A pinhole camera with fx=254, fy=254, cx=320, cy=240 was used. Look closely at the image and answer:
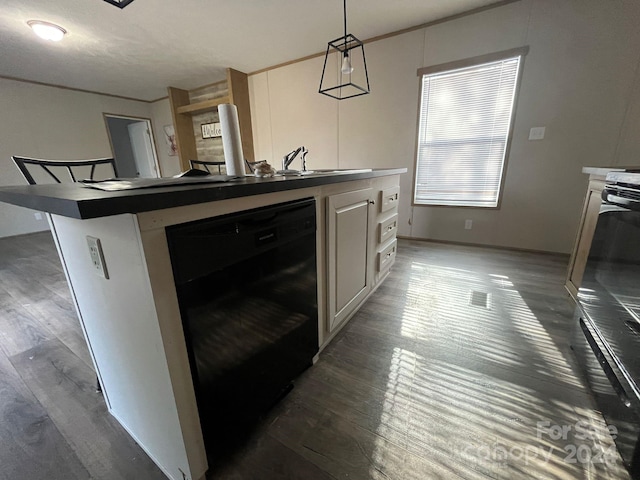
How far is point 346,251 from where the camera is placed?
148 centimetres

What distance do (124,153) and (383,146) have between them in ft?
23.1

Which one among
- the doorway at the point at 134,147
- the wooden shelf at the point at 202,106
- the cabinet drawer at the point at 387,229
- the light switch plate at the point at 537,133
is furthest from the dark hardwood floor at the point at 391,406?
the doorway at the point at 134,147

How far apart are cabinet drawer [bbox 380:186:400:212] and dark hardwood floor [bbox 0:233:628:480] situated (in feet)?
2.48

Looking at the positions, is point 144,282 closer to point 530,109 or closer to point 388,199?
point 388,199

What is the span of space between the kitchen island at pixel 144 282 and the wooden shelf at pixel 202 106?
4.24 m

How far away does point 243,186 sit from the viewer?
2.50 feet

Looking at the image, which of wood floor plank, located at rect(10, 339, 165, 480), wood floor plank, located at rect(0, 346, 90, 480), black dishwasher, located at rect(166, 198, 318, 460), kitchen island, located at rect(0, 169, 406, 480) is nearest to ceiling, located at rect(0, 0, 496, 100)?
kitchen island, located at rect(0, 169, 406, 480)

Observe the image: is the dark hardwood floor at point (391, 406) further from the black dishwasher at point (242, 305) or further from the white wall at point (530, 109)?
the white wall at point (530, 109)

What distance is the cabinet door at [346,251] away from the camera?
1320 mm

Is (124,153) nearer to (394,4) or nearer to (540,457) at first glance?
(394,4)

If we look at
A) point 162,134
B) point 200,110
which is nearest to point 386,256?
point 200,110

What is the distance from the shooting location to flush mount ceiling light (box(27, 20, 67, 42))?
2.65 meters

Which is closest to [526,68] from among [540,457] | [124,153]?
[540,457]

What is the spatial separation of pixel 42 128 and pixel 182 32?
11.7ft
